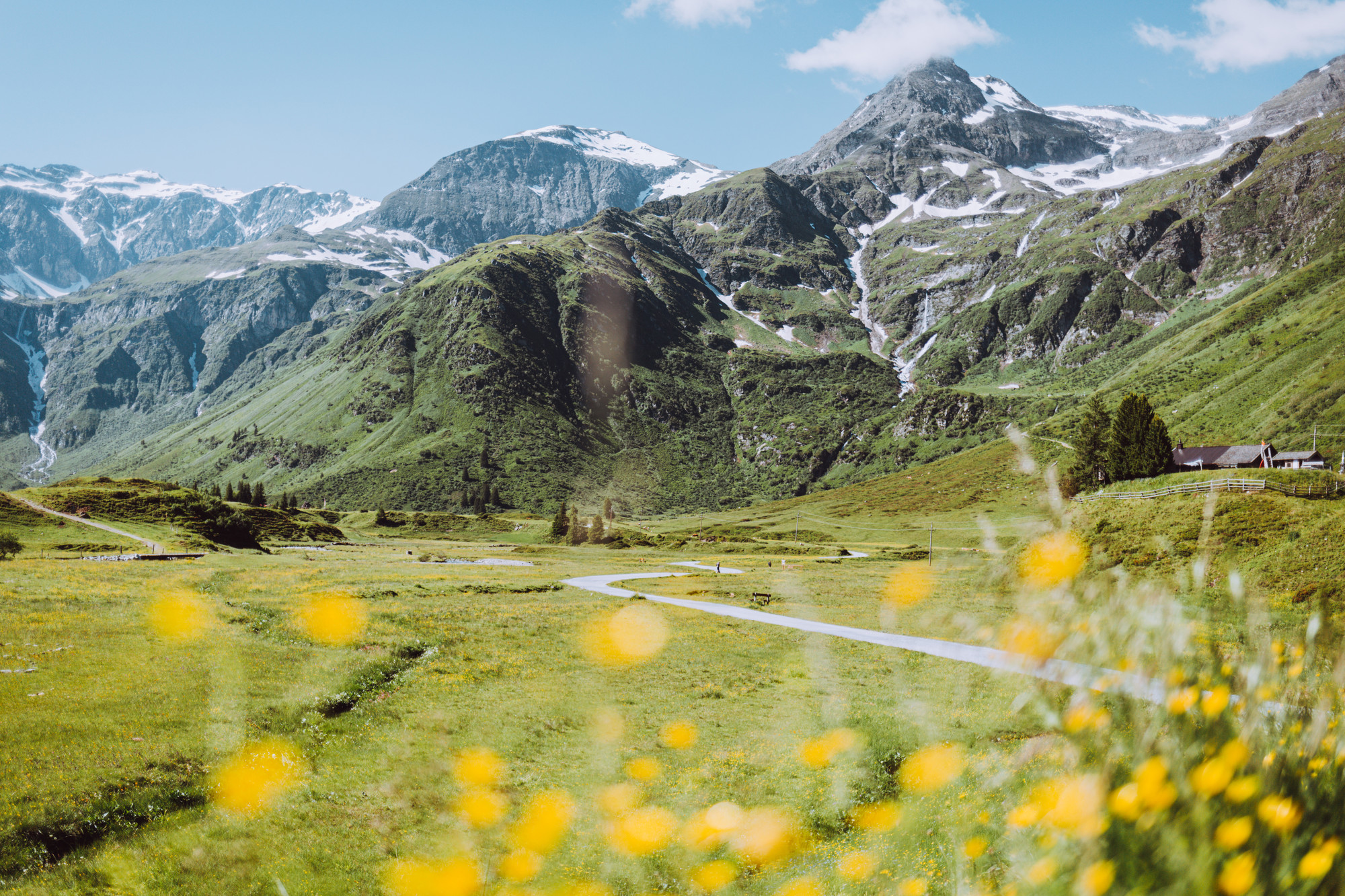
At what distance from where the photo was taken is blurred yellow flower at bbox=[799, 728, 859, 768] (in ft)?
47.7

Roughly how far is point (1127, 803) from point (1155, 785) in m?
0.14

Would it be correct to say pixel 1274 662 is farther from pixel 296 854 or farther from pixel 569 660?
pixel 569 660

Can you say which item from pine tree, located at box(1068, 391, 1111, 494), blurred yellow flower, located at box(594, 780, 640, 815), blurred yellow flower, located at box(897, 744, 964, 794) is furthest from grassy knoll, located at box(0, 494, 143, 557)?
pine tree, located at box(1068, 391, 1111, 494)

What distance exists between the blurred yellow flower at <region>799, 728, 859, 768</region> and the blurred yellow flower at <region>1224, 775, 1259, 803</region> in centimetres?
1303

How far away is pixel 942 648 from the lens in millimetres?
25953

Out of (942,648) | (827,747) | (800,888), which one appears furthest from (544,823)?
(942,648)

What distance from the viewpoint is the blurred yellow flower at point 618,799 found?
13.3m

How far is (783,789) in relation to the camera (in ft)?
43.8

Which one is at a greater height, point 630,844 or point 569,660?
point 630,844

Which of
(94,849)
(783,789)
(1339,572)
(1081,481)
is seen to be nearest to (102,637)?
(94,849)

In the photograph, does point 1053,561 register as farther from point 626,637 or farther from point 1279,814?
point 626,637

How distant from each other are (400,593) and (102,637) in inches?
903

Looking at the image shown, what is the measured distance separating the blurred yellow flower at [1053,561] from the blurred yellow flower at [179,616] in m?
28.0

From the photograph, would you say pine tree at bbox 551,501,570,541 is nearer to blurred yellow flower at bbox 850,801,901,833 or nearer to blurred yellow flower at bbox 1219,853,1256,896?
blurred yellow flower at bbox 850,801,901,833
